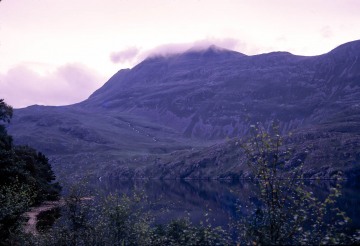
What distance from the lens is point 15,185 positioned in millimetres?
32844

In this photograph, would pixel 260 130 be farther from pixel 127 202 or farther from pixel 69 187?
pixel 69 187

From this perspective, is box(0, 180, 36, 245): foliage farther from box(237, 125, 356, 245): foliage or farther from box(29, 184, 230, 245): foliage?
box(237, 125, 356, 245): foliage

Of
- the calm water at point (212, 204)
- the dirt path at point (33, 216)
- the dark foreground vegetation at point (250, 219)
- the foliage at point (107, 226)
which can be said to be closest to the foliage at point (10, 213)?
the dark foreground vegetation at point (250, 219)

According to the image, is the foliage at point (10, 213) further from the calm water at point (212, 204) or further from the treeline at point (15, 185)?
the calm water at point (212, 204)

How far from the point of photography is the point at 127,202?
20.8 meters

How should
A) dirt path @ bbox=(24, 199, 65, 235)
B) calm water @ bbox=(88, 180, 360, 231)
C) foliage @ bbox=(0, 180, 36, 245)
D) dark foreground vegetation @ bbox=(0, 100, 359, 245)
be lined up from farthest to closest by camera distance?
A: 1. dirt path @ bbox=(24, 199, 65, 235)
2. calm water @ bbox=(88, 180, 360, 231)
3. foliage @ bbox=(0, 180, 36, 245)
4. dark foreground vegetation @ bbox=(0, 100, 359, 245)

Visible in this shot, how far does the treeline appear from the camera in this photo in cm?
2605

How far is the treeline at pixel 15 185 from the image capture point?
26.0m

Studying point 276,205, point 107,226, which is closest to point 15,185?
point 107,226

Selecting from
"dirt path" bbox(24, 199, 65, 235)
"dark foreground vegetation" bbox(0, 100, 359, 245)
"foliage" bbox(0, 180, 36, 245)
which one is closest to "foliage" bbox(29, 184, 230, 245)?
"dark foreground vegetation" bbox(0, 100, 359, 245)

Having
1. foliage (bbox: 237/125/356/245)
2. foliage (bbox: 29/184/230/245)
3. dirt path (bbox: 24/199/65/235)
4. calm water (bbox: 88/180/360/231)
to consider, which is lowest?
calm water (bbox: 88/180/360/231)

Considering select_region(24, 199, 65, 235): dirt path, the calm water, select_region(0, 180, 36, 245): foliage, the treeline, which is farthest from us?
select_region(24, 199, 65, 235): dirt path

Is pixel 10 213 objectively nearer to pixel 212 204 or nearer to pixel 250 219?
pixel 250 219

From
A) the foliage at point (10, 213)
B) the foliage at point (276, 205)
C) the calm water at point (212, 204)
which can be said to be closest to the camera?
the foliage at point (276, 205)
